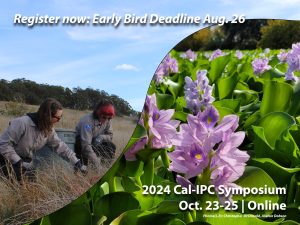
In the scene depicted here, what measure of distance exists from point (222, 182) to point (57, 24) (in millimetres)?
357

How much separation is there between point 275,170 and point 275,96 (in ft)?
0.85

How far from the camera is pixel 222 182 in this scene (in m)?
0.91

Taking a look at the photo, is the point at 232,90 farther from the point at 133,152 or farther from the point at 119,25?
the point at 119,25

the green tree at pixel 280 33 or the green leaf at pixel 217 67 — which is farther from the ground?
the green tree at pixel 280 33

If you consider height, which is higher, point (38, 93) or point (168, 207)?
point (38, 93)

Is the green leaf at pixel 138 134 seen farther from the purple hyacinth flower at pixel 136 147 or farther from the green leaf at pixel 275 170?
the green leaf at pixel 275 170

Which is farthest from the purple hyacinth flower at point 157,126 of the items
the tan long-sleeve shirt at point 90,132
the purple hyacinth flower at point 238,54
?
the purple hyacinth flower at point 238,54

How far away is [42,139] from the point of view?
84 centimetres

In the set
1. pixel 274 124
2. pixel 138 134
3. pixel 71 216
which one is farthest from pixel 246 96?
pixel 71 216

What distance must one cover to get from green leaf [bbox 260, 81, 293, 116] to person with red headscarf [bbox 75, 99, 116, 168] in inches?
17.4

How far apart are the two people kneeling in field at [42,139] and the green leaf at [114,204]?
7cm

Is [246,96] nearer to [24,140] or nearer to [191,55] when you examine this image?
[191,55]

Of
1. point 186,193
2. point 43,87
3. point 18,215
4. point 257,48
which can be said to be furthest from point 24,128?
point 257,48

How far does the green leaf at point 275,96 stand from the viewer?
4.00ft
